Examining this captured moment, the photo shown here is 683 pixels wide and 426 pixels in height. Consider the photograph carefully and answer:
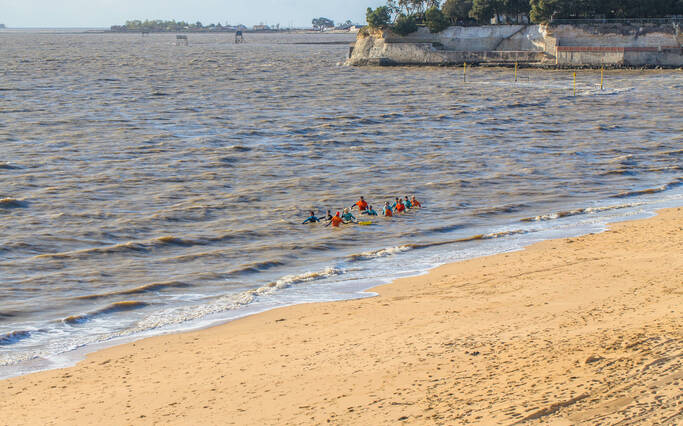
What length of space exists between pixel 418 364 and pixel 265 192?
752 inches

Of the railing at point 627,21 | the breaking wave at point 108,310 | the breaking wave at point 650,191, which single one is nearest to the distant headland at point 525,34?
the railing at point 627,21

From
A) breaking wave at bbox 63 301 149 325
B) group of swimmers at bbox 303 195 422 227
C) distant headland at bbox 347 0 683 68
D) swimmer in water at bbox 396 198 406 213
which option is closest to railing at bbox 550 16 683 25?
distant headland at bbox 347 0 683 68

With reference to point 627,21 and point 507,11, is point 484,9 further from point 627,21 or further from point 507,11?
point 627,21

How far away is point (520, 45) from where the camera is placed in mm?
110562

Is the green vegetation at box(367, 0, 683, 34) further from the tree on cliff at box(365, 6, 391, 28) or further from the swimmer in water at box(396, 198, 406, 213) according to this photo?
the swimmer in water at box(396, 198, 406, 213)

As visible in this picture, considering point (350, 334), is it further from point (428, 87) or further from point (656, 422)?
point (428, 87)

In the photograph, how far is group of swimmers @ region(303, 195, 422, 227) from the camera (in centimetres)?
2661

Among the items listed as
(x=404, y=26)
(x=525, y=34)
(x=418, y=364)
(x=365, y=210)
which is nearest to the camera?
(x=418, y=364)

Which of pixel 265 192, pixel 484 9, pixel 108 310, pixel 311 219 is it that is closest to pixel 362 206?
pixel 311 219

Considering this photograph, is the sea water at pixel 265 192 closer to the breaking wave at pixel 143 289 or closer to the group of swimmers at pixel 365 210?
the breaking wave at pixel 143 289

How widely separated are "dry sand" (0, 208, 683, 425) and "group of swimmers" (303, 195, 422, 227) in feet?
24.6

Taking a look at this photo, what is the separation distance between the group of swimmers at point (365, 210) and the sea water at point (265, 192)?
0.41 m

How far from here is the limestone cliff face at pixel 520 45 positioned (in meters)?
99.1

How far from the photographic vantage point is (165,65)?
122 meters
